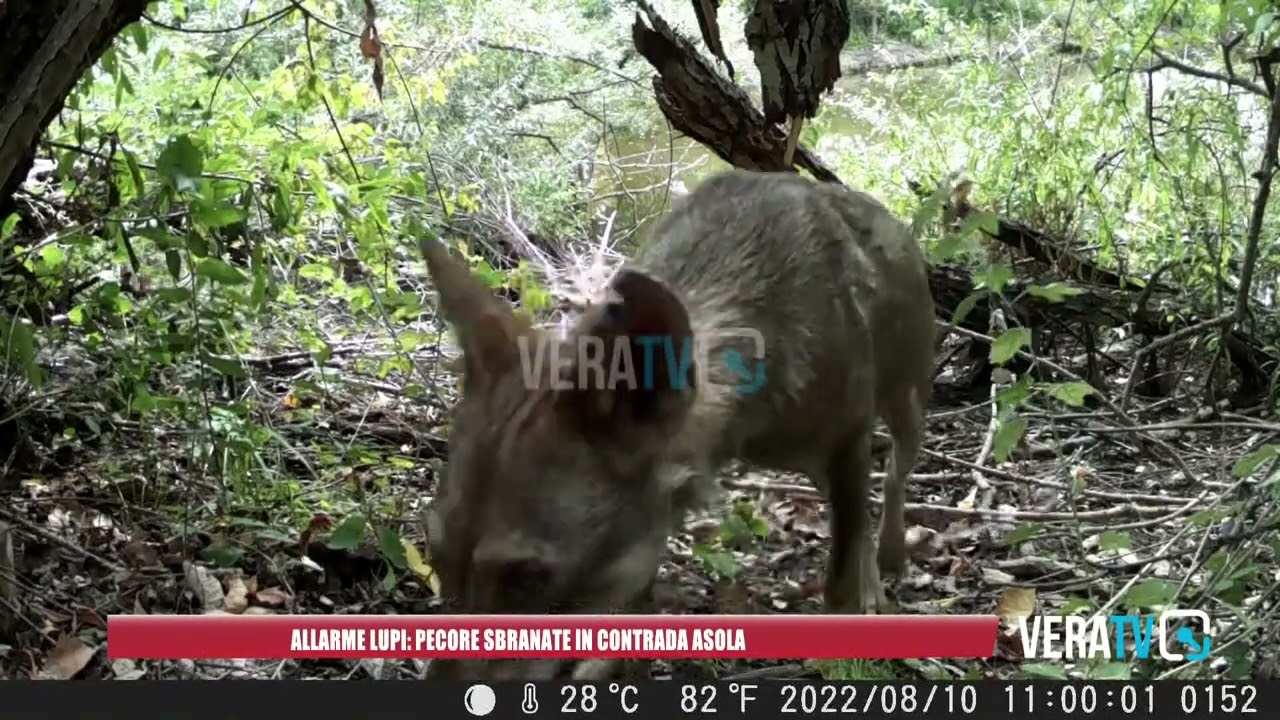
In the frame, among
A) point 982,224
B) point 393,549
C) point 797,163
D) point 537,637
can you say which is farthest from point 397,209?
point 537,637

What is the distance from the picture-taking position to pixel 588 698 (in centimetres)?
158

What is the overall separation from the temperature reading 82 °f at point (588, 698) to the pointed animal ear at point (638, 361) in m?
0.33

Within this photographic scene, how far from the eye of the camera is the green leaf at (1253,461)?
5.91 feet

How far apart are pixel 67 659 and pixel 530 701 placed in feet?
2.22

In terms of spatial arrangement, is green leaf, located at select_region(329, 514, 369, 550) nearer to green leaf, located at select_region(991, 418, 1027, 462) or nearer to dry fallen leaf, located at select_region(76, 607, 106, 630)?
dry fallen leaf, located at select_region(76, 607, 106, 630)

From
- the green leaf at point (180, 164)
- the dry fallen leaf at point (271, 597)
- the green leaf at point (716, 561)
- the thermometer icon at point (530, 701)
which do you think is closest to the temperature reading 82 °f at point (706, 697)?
the thermometer icon at point (530, 701)

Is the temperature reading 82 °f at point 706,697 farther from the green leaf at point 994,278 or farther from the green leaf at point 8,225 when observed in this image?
the green leaf at point 8,225

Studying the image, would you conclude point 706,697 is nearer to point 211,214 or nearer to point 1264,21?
point 211,214

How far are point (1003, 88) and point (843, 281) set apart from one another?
33.2 inches

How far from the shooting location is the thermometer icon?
1563 millimetres

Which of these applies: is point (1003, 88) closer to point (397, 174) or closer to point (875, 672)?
point (397, 174)

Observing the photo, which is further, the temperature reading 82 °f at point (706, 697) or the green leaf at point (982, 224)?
the green leaf at point (982, 224)

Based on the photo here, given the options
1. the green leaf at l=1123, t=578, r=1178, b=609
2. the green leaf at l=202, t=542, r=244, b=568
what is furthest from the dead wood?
the green leaf at l=202, t=542, r=244, b=568

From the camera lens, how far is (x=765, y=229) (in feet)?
7.15
